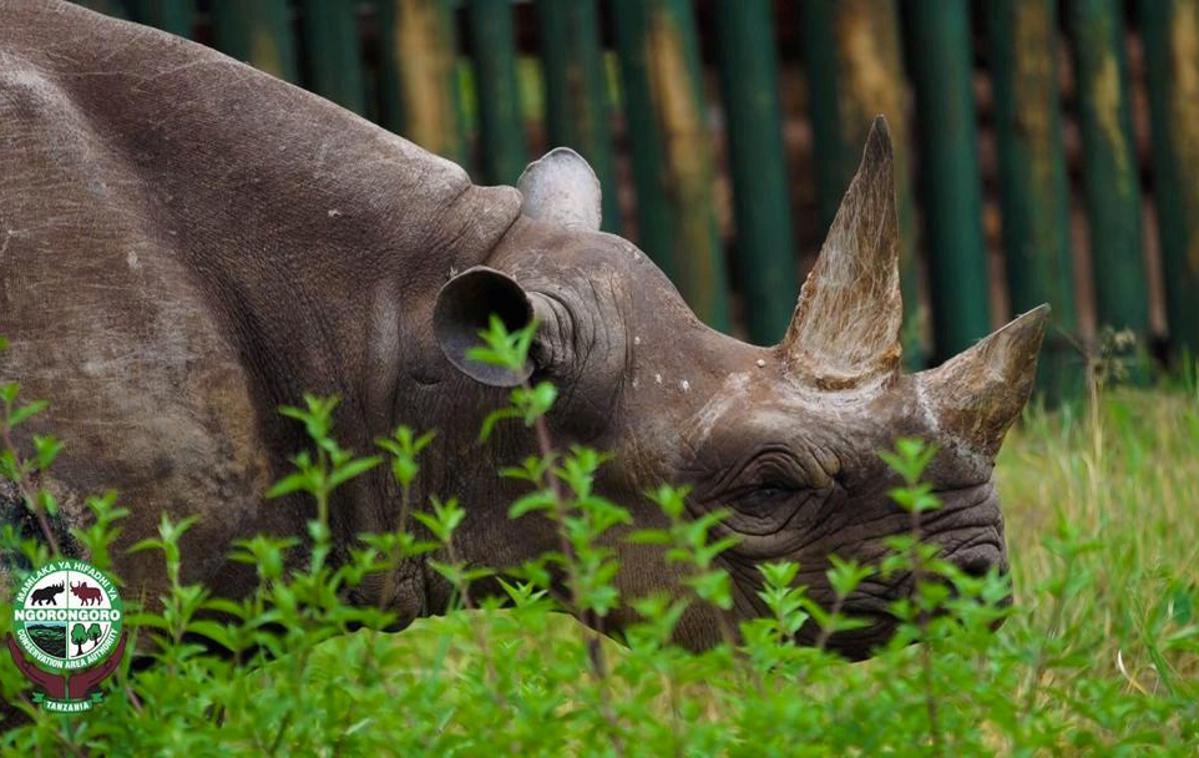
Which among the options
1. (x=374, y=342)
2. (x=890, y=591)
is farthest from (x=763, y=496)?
(x=374, y=342)

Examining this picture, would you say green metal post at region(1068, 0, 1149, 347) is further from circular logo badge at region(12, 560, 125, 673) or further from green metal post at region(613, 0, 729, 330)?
circular logo badge at region(12, 560, 125, 673)

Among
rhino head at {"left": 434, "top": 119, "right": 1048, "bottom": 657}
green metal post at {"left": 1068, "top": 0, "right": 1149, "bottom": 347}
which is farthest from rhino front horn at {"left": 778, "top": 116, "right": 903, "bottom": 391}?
green metal post at {"left": 1068, "top": 0, "right": 1149, "bottom": 347}

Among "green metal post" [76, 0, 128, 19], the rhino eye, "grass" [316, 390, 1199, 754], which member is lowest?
"grass" [316, 390, 1199, 754]

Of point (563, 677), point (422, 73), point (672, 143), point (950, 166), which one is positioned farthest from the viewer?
point (950, 166)

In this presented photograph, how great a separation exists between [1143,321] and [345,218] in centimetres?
471

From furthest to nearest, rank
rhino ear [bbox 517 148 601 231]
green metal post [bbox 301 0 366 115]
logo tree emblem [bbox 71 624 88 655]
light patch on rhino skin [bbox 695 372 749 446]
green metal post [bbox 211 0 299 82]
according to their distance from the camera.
Result: green metal post [bbox 301 0 366 115] → green metal post [bbox 211 0 299 82] → rhino ear [bbox 517 148 601 231] → light patch on rhino skin [bbox 695 372 749 446] → logo tree emblem [bbox 71 624 88 655]

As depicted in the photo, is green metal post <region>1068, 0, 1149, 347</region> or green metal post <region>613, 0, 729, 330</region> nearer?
green metal post <region>613, 0, 729, 330</region>

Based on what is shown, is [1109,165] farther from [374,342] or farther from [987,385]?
[374,342]

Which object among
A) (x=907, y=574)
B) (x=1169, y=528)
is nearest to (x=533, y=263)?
(x=907, y=574)

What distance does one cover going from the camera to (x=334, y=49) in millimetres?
7992

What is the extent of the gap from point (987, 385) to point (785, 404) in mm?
442

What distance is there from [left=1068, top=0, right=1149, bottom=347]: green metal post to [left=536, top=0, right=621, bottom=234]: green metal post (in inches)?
76.0

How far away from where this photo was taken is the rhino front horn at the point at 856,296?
15.9 ft

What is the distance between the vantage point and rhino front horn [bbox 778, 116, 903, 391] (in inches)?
191
